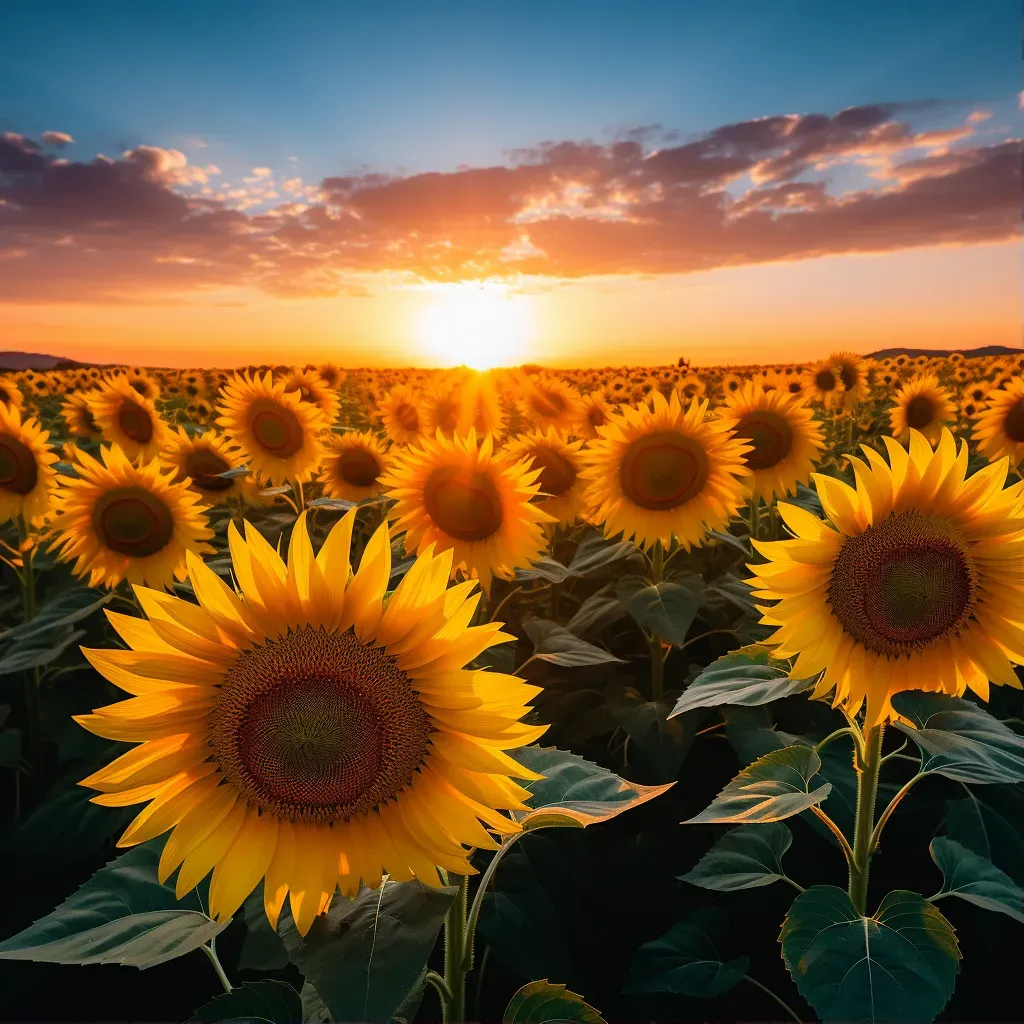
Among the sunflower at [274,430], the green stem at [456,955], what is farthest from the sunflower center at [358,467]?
the green stem at [456,955]

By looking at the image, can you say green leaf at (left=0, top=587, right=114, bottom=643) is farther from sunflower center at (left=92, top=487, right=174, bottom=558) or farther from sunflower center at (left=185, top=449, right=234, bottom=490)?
sunflower center at (left=185, top=449, right=234, bottom=490)

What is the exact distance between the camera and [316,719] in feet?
5.23

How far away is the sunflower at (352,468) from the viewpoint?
22.8 feet

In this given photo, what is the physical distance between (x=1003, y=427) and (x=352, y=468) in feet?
21.8

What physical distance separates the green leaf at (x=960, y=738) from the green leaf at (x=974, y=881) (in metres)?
0.38

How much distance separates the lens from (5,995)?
Answer: 137 inches

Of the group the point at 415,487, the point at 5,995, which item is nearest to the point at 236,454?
the point at 415,487

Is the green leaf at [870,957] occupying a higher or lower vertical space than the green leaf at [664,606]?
lower

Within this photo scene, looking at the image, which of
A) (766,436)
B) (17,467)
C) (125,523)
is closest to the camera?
(125,523)

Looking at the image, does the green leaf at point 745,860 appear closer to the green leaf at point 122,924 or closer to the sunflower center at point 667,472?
the green leaf at point 122,924

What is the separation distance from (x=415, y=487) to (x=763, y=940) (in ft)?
9.08

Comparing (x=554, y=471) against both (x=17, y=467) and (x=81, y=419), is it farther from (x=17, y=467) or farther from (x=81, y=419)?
(x=81, y=419)

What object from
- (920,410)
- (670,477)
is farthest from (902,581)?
(920,410)

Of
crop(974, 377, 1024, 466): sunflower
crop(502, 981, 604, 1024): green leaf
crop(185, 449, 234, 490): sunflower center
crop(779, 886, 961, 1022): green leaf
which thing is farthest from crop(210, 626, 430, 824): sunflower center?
crop(974, 377, 1024, 466): sunflower
